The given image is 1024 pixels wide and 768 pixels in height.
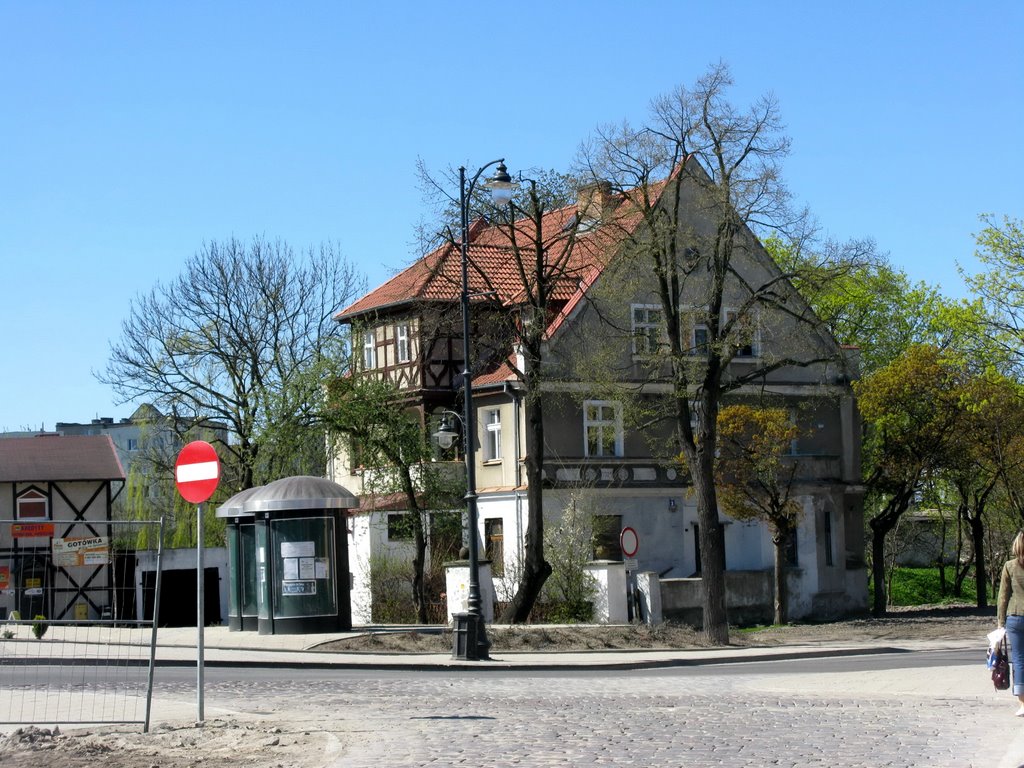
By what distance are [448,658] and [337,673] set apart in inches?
139

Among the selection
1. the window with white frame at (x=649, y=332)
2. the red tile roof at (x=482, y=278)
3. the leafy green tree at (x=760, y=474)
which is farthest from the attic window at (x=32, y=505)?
the leafy green tree at (x=760, y=474)

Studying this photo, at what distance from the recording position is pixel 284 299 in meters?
55.3

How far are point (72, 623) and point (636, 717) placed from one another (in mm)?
5734

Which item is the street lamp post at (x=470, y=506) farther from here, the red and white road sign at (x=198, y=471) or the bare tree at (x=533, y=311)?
the red and white road sign at (x=198, y=471)

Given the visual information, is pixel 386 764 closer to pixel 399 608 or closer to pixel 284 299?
pixel 399 608

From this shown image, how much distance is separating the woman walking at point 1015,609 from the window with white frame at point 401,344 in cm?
3605

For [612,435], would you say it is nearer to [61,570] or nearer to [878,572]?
[878,572]

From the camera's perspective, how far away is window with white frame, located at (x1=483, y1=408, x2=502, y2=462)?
46.0 meters

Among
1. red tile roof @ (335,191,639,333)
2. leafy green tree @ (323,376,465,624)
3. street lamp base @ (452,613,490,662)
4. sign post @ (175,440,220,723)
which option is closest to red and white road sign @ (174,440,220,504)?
sign post @ (175,440,220,723)

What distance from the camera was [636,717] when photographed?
14.5 meters

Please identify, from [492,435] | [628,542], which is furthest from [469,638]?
[492,435]

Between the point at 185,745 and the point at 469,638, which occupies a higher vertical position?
the point at 185,745

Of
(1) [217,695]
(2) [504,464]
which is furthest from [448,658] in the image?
(2) [504,464]

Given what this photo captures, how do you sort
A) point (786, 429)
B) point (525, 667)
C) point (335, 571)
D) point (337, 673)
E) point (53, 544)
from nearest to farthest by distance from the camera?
point (53, 544), point (337, 673), point (525, 667), point (335, 571), point (786, 429)
